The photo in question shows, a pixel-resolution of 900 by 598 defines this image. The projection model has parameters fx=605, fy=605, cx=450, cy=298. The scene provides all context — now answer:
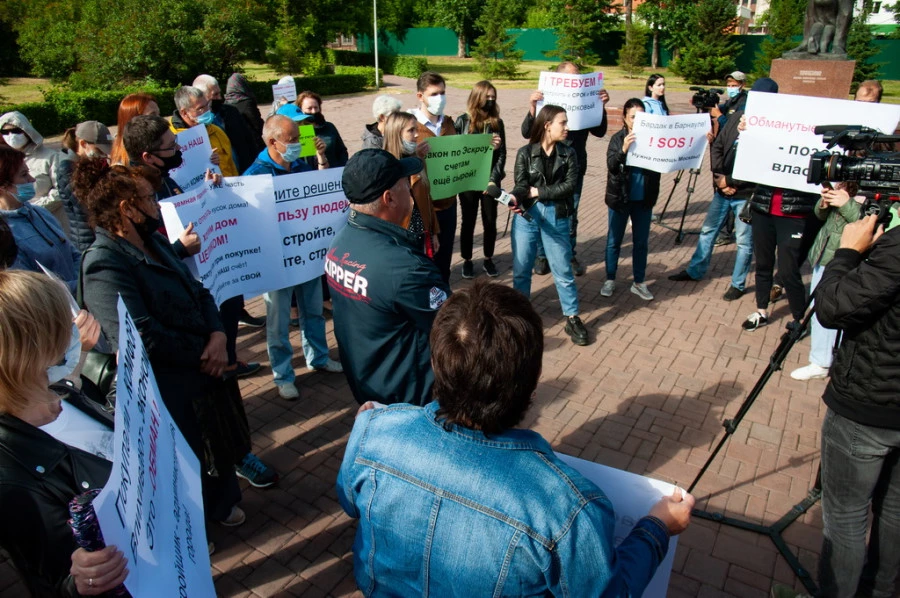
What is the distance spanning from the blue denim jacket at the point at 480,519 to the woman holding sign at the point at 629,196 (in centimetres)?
494

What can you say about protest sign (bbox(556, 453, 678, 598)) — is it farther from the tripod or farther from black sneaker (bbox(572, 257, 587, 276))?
black sneaker (bbox(572, 257, 587, 276))

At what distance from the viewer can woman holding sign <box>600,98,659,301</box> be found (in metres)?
6.16

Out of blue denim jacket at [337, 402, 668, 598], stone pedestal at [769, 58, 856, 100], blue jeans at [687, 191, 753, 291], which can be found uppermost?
stone pedestal at [769, 58, 856, 100]

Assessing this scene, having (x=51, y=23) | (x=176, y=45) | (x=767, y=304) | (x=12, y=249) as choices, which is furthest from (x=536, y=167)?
(x=51, y=23)

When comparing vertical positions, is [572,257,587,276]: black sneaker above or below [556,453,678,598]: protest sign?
below

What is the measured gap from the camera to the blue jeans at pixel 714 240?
6.39 metres

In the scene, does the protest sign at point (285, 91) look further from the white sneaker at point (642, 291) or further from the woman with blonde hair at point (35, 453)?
the woman with blonde hair at point (35, 453)

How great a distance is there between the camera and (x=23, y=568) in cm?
174

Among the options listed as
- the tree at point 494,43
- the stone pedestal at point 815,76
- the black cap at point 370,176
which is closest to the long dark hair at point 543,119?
the black cap at point 370,176

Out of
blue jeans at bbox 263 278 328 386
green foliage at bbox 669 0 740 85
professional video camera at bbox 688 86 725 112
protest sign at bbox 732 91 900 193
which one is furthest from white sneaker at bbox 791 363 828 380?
green foliage at bbox 669 0 740 85

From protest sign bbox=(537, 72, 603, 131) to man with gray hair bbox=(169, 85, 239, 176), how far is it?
11.7 feet

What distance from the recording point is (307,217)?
4.62 meters

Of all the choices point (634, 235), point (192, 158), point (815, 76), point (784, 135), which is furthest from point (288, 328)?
point (815, 76)

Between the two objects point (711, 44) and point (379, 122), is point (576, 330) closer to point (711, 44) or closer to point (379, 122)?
point (379, 122)
